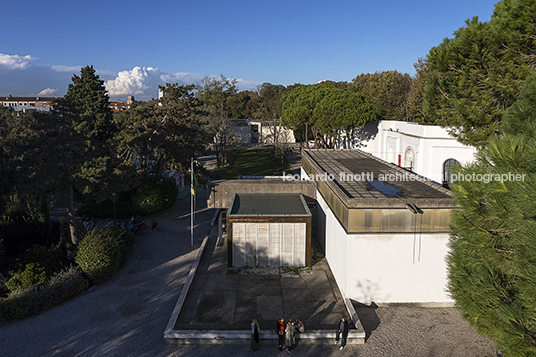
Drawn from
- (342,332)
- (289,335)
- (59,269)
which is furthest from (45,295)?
(342,332)

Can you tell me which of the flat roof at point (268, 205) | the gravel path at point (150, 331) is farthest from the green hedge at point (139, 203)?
the gravel path at point (150, 331)

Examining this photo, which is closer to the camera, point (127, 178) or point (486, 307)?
point (486, 307)

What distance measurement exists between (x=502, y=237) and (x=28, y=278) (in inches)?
650

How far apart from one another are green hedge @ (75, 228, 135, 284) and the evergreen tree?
14158mm

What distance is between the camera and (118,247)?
16.7 metres

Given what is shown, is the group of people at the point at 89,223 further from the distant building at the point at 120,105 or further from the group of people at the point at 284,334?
the distant building at the point at 120,105

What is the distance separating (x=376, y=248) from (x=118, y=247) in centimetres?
1201

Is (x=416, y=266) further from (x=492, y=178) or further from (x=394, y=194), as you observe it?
(x=492, y=178)

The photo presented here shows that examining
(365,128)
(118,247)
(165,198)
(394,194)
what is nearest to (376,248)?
(394,194)

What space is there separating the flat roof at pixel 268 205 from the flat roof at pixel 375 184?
6.11 ft

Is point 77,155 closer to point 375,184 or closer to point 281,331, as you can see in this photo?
point 281,331

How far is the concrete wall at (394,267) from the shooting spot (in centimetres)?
1328

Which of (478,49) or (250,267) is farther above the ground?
(478,49)

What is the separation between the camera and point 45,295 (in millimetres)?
13672
